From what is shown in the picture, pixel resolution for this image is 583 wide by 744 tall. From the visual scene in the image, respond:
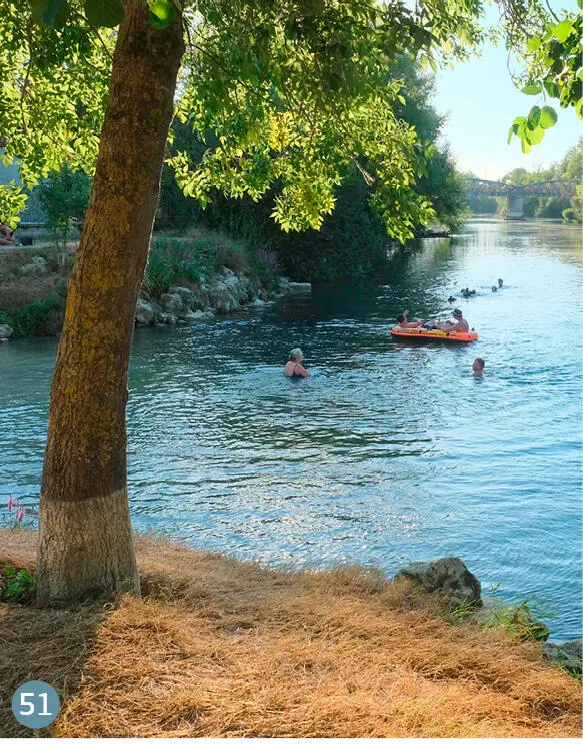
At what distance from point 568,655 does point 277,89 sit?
5.61 metres

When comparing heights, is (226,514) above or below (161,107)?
below

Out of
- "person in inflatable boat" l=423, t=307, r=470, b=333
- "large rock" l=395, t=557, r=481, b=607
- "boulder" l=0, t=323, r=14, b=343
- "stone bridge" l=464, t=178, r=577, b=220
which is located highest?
"stone bridge" l=464, t=178, r=577, b=220

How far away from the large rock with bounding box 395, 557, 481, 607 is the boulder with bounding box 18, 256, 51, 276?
2366 centimetres

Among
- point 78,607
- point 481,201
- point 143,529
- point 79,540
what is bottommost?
point 143,529

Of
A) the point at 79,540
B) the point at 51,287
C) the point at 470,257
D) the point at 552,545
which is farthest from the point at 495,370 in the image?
the point at 470,257

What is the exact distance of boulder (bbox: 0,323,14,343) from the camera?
25206 mm

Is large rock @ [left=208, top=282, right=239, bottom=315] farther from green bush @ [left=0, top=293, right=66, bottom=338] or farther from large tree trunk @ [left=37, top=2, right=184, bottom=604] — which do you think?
large tree trunk @ [left=37, top=2, right=184, bottom=604]

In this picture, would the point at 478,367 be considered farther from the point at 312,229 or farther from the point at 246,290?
the point at 312,229

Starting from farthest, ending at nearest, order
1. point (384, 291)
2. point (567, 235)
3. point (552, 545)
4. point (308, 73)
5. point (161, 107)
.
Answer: point (567, 235)
point (384, 291)
point (552, 545)
point (308, 73)
point (161, 107)

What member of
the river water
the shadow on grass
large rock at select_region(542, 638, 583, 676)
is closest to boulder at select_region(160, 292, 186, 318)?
the river water

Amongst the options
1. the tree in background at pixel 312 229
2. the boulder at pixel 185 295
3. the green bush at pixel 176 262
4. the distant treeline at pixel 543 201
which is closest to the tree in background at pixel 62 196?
the green bush at pixel 176 262

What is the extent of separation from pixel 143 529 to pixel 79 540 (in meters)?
5.22

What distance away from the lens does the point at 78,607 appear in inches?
215

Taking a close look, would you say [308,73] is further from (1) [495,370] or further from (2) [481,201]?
(2) [481,201]
